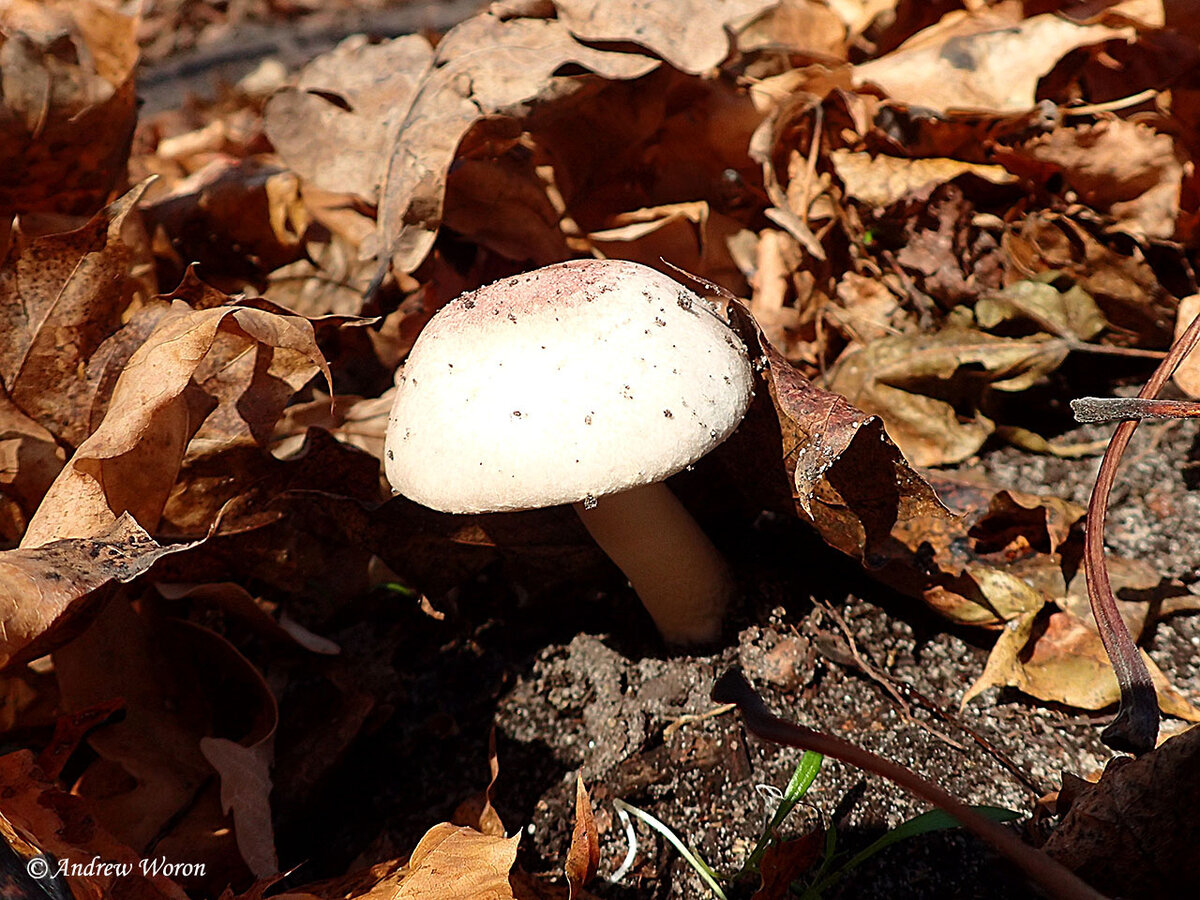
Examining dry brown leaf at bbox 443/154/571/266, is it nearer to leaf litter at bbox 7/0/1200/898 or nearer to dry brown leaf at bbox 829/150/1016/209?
leaf litter at bbox 7/0/1200/898

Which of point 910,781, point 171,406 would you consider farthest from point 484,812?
point 171,406

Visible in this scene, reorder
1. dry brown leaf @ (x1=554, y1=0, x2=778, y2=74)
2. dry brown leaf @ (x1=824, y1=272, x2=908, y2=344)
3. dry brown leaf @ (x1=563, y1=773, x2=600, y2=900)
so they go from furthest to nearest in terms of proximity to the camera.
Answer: dry brown leaf @ (x1=824, y1=272, x2=908, y2=344)
dry brown leaf @ (x1=554, y1=0, x2=778, y2=74)
dry brown leaf @ (x1=563, y1=773, x2=600, y2=900)

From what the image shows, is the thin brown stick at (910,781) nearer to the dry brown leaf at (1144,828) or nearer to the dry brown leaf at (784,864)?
the dry brown leaf at (1144,828)

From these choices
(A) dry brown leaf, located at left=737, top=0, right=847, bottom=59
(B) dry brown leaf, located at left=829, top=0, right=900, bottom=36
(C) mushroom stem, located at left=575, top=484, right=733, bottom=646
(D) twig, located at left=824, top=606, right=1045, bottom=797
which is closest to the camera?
(D) twig, located at left=824, top=606, right=1045, bottom=797

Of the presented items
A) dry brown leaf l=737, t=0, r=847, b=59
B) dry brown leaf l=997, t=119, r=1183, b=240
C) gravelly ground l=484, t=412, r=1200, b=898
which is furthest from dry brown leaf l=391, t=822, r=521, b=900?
dry brown leaf l=737, t=0, r=847, b=59

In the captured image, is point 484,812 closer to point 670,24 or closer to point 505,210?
point 505,210
